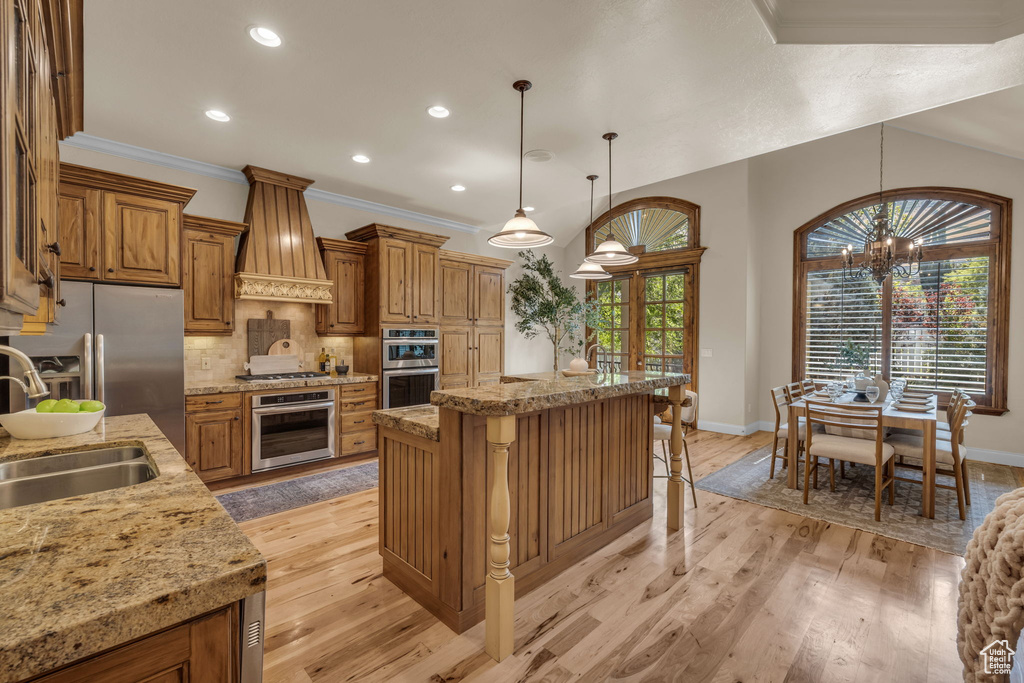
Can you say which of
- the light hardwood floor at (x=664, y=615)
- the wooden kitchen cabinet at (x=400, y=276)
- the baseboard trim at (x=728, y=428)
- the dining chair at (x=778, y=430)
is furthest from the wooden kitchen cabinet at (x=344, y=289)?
the baseboard trim at (x=728, y=428)

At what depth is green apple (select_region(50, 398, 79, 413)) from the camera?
1753mm

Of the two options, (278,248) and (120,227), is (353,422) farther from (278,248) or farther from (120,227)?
(120,227)

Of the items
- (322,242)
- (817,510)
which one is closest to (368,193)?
(322,242)

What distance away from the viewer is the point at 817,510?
339 cm

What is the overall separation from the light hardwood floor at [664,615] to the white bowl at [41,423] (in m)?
1.19

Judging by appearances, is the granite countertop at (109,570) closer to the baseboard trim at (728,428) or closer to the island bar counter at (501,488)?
the island bar counter at (501,488)

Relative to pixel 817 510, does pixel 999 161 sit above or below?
above

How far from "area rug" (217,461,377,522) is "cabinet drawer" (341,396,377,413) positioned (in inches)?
23.6

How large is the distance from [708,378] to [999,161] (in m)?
3.63

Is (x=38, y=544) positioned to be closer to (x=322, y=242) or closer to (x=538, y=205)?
(x=322, y=242)

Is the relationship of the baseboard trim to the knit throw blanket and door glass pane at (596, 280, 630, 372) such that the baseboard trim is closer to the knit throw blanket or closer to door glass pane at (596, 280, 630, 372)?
door glass pane at (596, 280, 630, 372)

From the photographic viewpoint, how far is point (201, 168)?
418 cm

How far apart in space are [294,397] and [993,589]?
449cm

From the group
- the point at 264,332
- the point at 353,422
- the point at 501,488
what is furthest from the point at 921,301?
the point at 264,332
